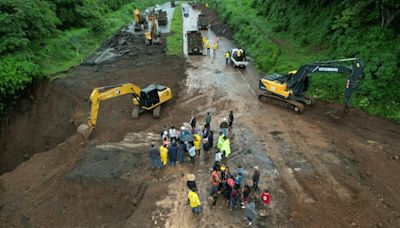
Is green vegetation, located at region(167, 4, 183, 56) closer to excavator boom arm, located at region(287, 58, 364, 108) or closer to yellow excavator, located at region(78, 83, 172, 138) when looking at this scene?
yellow excavator, located at region(78, 83, 172, 138)

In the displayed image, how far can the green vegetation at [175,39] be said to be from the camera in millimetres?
34675

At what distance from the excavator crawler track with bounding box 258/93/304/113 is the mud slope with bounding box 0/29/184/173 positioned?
6959mm

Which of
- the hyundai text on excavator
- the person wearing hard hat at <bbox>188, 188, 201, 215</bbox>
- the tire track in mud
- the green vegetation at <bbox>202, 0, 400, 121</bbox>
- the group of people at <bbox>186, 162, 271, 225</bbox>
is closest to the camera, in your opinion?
the person wearing hard hat at <bbox>188, 188, 201, 215</bbox>

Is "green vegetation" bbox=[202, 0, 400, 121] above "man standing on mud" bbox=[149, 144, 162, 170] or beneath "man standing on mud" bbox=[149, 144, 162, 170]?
above

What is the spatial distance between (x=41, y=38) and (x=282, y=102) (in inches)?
987

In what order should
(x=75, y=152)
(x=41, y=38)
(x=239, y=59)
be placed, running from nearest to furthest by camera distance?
(x=75, y=152)
(x=239, y=59)
(x=41, y=38)

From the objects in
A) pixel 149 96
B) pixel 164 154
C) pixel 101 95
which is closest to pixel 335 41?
pixel 149 96

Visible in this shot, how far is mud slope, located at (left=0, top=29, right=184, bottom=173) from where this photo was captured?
2034 cm

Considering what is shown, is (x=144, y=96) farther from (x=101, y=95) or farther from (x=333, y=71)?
(x=333, y=71)

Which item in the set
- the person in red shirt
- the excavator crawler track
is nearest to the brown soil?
the person in red shirt

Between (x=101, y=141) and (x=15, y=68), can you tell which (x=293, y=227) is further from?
(x=15, y=68)

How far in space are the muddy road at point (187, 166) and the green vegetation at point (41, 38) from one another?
2288 mm

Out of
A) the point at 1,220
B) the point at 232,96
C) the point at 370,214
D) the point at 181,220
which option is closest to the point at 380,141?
the point at 370,214

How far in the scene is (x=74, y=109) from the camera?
22.8 meters
